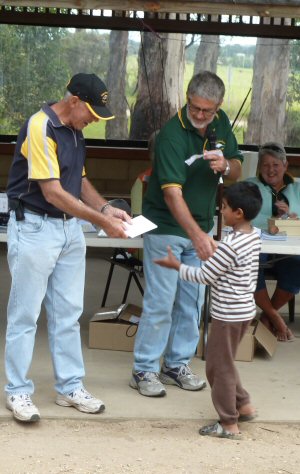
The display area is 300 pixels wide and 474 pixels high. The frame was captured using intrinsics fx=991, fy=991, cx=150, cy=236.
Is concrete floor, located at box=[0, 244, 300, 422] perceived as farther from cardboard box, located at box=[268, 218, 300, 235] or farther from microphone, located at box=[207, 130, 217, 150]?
microphone, located at box=[207, 130, 217, 150]

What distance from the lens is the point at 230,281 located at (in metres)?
5.00

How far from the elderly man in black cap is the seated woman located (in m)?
2.14

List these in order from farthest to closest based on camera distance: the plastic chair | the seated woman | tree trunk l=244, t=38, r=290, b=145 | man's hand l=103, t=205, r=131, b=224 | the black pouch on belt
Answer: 1. tree trunk l=244, t=38, r=290, b=145
2. the seated woman
3. the plastic chair
4. man's hand l=103, t=205, r=131, b=224
5. the black pouch on belt

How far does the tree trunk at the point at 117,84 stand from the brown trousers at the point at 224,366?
7388 millimetres

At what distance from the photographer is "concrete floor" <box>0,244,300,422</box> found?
17.9 ft

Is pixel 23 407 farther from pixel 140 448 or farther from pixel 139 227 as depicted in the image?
pixel 139 227

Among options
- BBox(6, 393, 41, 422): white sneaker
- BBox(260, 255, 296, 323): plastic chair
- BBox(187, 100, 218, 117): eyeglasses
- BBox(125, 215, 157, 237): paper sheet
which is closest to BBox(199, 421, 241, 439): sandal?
BBox(6, 393, 41, 422): white sneaker

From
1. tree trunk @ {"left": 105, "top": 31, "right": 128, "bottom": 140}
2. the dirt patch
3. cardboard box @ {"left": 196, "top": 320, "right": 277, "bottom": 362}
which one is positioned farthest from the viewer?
tree trunk @ {"left": 105, "top": 31, "right": 128, "bottom": 140}

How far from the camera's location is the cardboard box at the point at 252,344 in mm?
6500

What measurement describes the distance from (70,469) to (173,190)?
5.32 ft

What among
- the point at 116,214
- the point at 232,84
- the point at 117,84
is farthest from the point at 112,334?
the point at 232,84

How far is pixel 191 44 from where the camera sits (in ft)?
42.8

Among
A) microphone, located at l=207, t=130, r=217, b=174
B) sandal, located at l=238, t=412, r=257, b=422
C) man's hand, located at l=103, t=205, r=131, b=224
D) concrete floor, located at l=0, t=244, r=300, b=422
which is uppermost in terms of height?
microphone, located at l=207, t=130, r=217, b=174

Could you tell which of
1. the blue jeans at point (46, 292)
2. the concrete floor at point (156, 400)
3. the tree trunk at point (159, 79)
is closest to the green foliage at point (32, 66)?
the tree trunk at point (159, 79)
